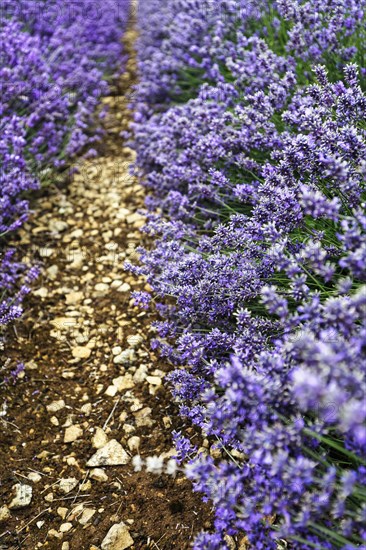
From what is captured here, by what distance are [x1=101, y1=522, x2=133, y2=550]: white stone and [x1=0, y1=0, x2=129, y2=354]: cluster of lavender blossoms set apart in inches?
35.5

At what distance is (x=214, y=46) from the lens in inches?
132

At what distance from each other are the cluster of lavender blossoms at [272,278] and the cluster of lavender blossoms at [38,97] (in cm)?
56

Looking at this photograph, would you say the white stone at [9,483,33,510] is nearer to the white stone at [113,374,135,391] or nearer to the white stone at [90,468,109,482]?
the white stone at [90,468,109,482]

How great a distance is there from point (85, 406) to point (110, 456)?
11.0 inches

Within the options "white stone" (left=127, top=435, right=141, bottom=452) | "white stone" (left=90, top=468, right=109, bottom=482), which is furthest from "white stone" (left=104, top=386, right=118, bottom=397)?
"white stone" (left=90, top=468, right=109, bottom=482)

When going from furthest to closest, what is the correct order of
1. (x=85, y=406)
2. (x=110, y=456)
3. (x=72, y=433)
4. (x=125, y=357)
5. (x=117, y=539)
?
1. (x=125, y=357)
2. (x=85, y=406)
3. (x=72, y=433)
4. (x=110, y=456)
5. (x=117, y=539)

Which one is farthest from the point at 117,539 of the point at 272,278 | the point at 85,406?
the point at 272,278

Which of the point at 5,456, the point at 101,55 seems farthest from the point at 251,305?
the point at 101,55

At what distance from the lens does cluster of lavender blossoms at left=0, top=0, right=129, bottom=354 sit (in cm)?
272

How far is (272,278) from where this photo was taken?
1784 millimetres

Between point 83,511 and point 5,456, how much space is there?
37 centimetres

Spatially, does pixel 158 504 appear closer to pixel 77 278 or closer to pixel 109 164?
pixel 77 278

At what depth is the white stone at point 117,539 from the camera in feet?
5.56

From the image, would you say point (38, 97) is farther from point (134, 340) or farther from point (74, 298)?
point (134, 340)
